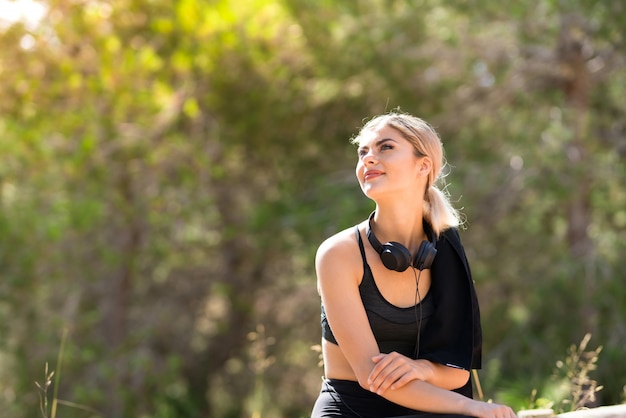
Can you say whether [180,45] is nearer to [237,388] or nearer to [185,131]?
[185,131]

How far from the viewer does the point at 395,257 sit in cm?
262

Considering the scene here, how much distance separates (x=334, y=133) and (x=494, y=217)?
9.36ft

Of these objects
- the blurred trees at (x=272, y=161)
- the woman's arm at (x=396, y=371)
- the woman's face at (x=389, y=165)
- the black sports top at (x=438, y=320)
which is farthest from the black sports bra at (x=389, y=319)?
the blurred trees at (x=272, y=161)

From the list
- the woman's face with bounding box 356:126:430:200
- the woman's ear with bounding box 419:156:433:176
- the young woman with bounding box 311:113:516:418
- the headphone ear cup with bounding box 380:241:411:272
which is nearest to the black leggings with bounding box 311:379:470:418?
the young woman with bounding box 311:113:516:418

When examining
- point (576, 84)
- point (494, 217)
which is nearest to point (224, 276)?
point (494, 217)

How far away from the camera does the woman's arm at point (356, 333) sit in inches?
97.6

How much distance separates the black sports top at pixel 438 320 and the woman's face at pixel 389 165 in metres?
0.20

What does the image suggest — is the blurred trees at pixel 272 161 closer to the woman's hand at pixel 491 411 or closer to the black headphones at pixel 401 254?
the black headphones at pixel 401 254

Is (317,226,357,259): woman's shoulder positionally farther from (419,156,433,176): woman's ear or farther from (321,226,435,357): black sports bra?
(419,156,433,176): woman's ear

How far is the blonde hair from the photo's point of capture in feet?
9.21

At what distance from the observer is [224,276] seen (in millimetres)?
13062

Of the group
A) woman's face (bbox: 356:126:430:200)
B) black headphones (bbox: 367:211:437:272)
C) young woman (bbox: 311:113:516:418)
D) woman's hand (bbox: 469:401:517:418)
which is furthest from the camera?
woman's face (bbox: 356:126:430:200)

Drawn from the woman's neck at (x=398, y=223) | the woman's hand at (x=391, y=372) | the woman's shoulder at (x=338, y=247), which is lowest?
the woman's hand at (x=391, y=372)

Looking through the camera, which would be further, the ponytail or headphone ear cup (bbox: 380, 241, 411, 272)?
the ponytail
